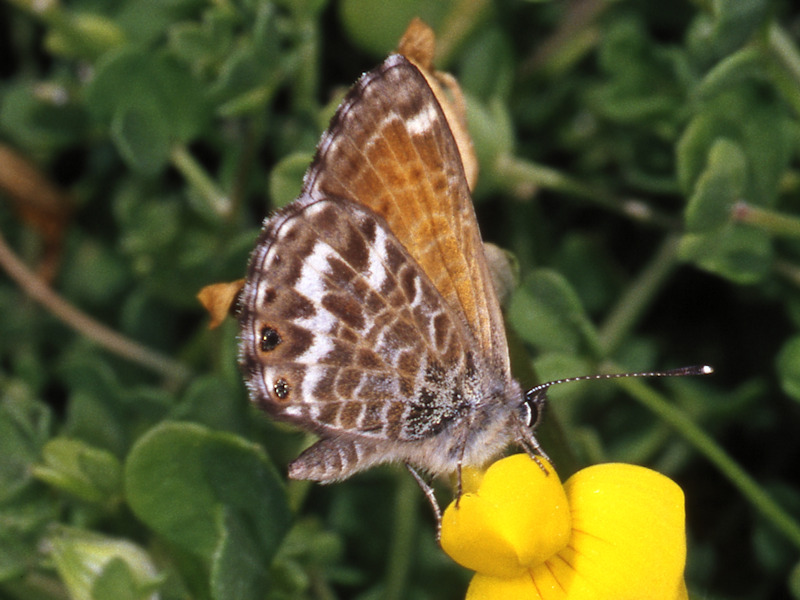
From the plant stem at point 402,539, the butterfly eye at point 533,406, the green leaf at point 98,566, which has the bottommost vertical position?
the plant stem at point 402,539

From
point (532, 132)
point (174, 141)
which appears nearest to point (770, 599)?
point (532, 132)

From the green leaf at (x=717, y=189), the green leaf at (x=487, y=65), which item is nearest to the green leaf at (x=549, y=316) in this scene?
the green leaf at (x=717, y=189)

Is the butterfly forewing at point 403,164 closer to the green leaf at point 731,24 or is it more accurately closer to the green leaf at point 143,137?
the green leaf at point 731,24

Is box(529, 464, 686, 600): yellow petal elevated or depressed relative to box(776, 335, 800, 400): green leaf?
elevated

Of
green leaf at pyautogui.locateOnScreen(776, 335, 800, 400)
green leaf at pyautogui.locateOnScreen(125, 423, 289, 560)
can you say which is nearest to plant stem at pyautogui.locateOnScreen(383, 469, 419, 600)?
green leaf at pyautogui.locateOnScreen(125, 423, 289, 560)

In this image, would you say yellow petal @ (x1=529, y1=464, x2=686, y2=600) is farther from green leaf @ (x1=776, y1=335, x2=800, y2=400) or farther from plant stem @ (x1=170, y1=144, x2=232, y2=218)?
plant stem @ (x1=170, y1=144, x2=232, y2=218)
